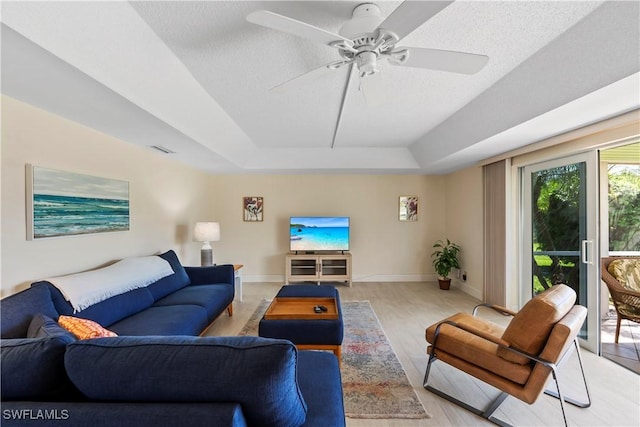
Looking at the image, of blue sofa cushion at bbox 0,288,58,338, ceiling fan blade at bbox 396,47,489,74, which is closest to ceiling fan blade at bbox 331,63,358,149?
ceiling fan blade at bbox 396,47,489,74

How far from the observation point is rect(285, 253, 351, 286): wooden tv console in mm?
5383

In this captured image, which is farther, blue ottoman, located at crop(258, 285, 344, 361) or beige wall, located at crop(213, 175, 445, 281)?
beige wall, located at crop(213, 175, 445, 281)

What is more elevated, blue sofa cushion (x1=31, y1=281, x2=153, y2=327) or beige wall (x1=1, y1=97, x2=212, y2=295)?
beige wall (x1=1, y1=97, x2=212, y2=295)

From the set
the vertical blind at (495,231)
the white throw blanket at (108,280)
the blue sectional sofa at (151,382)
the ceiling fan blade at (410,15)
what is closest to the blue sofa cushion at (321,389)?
the blue sectional sofa at (151,382)

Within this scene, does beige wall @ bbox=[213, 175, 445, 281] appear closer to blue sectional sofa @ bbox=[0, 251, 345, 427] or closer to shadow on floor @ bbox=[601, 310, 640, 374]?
shadow on floor @ bbox=[601, 310, 640, 374]

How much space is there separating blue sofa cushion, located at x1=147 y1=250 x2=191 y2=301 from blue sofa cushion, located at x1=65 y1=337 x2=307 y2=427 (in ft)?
6.86

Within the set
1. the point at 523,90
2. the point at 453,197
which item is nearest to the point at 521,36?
the point at 523,90

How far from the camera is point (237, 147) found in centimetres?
426

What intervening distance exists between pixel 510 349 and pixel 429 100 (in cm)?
228

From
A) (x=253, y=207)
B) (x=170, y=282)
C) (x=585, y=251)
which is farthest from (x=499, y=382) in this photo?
(x=253, y=207)

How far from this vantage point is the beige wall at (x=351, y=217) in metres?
5.77

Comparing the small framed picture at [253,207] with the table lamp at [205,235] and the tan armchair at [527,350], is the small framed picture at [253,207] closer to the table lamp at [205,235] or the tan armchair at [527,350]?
the table lamp at [205,235]

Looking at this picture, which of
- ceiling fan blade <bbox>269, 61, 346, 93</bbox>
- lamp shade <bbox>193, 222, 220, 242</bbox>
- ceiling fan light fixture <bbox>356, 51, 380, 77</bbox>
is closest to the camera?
ceiling fan light fixture <bbox>356, 51, 380, 77</bbox>

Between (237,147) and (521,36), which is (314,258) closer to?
(237,147)
